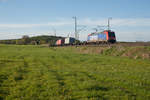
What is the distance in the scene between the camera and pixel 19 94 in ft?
25.7

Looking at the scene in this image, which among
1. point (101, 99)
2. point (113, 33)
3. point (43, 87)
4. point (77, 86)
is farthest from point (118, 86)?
point (113, 33)

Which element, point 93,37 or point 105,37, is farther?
point 93,37

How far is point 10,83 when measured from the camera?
9891 mm

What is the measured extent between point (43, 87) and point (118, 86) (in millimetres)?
3500

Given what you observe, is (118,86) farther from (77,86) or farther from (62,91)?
(62,91)

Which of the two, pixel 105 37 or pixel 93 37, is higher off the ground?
A: pixel 93 37

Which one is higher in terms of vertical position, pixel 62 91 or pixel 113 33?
pixel 113 33

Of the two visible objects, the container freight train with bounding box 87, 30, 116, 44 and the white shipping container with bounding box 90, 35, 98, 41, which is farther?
the white shipping container with bounding box 90, 35, 98, 41

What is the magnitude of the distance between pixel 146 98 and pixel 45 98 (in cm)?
378

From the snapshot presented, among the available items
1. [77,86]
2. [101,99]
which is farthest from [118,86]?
[101,99]

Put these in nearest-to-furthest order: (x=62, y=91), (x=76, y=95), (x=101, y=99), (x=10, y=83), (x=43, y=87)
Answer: (x=101, y=99) < (x=76, y=95) < (x=62, y=91) < (x=43, y=87) < (x=10, y=83)

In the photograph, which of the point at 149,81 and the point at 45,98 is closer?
the point at 45,98

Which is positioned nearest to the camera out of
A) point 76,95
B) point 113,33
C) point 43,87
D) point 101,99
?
point 101,99

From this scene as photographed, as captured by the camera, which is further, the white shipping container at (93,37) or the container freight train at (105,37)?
the white shipping container at (93,37)
